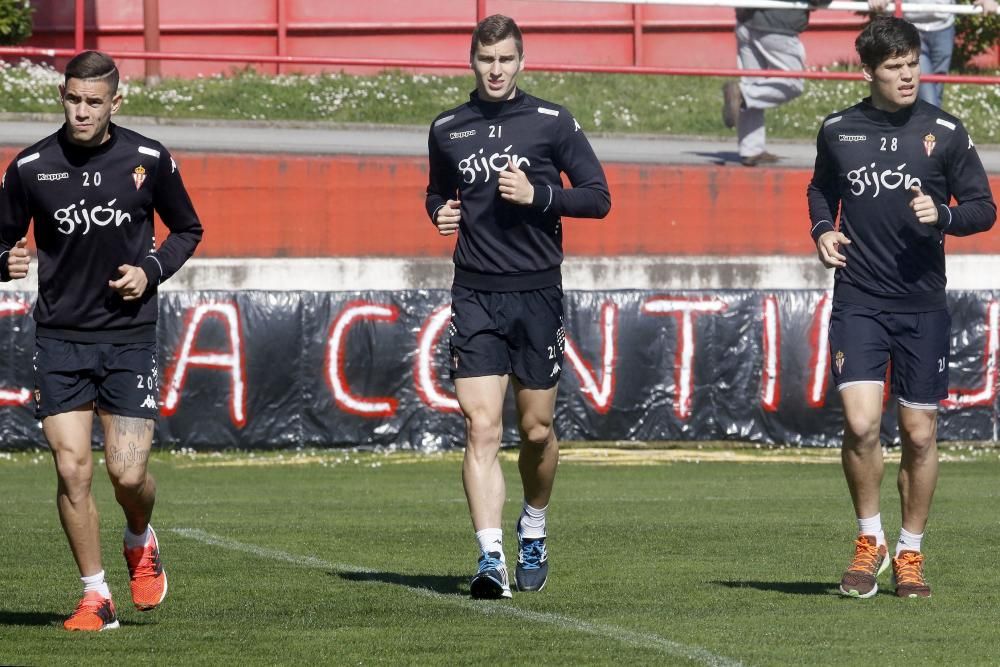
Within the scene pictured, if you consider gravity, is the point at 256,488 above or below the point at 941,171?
below

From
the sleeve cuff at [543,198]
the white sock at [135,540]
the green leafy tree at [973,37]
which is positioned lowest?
the white sock at [135,540]

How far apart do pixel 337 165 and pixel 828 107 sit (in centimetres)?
939

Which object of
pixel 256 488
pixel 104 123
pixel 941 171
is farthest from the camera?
pixel 256 488

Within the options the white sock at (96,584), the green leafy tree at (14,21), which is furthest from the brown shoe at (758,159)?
the white sock at (96,584)

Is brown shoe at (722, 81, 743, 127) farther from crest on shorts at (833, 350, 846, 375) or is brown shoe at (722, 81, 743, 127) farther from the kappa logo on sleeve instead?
the kappa logo on sleeve

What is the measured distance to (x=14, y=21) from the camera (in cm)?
2592

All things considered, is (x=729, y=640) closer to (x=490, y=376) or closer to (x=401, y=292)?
(x=490, y=376)

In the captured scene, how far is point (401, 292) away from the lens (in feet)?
55.7

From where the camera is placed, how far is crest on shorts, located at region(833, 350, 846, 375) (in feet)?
26.5

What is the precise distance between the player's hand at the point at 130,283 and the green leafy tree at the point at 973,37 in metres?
22.9

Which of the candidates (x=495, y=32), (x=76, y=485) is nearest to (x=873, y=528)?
(x=495, y=32)

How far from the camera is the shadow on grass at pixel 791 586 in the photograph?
809 centimetres

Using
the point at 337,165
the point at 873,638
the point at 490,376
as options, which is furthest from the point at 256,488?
the point at 873,638

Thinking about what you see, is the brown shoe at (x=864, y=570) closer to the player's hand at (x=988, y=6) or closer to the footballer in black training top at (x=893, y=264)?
the footballer in black training top at (x=893, y=264)
